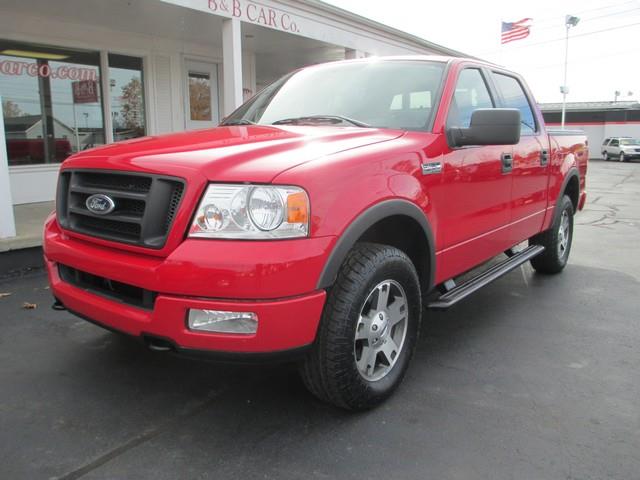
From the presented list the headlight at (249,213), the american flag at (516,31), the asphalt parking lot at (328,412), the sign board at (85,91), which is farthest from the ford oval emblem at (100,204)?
the american flag at (516,31)

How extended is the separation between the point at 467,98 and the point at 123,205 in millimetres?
2427

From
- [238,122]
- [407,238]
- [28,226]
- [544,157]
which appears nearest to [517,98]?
[544,157]

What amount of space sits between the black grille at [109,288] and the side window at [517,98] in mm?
3232

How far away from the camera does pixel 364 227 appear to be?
2.51m

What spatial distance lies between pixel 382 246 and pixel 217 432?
1.21 m

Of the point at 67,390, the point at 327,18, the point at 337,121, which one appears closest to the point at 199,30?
the point at 327,18

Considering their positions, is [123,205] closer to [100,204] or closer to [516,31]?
[100,204]

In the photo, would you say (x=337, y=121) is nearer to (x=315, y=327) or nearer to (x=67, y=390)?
(x=315, y=327)

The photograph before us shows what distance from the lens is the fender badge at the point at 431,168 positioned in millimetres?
2984

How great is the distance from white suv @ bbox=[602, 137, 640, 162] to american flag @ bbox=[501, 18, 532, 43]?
1476cm

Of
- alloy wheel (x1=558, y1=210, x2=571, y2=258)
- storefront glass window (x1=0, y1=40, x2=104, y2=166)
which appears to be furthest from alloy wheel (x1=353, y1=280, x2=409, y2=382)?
storefront glass window (x1=0, y1=40, x2=104, y2=166)

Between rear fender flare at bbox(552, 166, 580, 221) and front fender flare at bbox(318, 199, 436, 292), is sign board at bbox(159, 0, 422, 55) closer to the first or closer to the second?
rear fender flare at bbox(552, 166, 580, 221)

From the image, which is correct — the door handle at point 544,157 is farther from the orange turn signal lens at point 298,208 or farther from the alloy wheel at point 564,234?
the orange turn signal lens at point 298,208

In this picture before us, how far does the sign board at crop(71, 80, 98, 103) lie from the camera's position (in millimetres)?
9117
